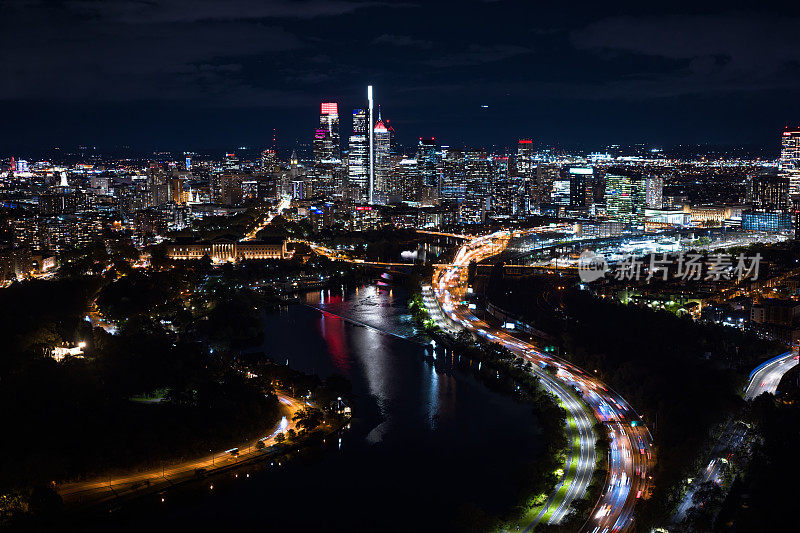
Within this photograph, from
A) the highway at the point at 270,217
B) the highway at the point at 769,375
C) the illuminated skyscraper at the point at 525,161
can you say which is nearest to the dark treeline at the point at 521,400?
the highway at the point at 769,375

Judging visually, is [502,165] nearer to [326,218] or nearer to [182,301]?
[326,218]

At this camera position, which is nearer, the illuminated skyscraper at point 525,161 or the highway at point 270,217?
the highway at point 270,217

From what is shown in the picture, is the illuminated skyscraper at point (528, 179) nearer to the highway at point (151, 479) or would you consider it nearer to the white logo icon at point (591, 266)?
the white logo icon at point (591, 266)

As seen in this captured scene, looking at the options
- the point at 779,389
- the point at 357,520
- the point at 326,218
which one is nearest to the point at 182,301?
the point at 357,520

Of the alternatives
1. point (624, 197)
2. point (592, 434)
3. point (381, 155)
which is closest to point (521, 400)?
point (592, 434)

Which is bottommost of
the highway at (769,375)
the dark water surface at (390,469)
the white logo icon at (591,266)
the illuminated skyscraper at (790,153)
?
the dark water surface at (390,469)

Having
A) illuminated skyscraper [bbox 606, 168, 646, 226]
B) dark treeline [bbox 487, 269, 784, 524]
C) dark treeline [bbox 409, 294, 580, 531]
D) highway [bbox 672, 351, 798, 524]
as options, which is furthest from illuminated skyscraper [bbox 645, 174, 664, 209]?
highway [bbox 672, 351, 798, 524]
